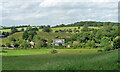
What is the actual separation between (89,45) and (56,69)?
101133mm

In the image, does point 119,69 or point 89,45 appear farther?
point 89,45

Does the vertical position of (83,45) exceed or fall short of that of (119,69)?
it falls short

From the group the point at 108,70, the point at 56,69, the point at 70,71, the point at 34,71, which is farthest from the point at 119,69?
the point at 34,71

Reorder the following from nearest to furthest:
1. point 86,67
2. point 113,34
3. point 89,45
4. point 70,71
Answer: point 70,71
point 86,67
point 89,45
point 113,34

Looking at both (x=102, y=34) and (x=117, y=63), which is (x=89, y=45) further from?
(x=117, y=63)

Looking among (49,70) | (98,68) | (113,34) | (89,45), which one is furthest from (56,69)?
(113,34)

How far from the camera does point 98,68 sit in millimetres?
16328

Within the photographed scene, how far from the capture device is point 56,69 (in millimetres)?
16219

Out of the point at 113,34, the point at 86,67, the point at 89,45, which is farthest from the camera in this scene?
the point at 113,34

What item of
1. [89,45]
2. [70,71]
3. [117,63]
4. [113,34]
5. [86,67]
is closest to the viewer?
[70,71]

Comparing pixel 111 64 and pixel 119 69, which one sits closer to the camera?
pixel 119 69

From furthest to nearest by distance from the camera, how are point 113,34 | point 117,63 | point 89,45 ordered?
point 113,34 < point 89,45 < point 117,63

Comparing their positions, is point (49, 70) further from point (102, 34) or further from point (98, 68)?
point (102, 34)

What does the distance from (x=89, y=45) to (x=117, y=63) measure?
322ft
